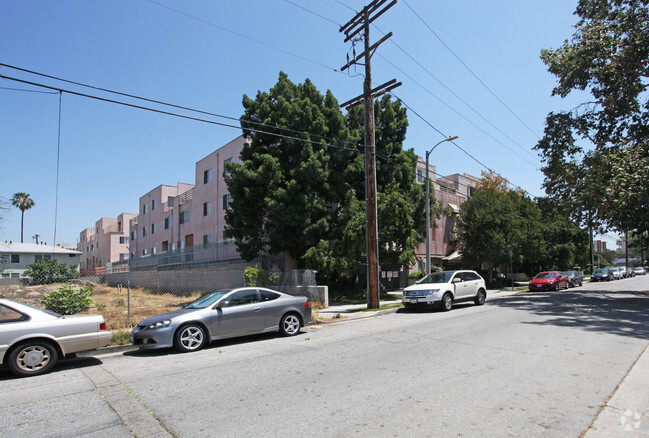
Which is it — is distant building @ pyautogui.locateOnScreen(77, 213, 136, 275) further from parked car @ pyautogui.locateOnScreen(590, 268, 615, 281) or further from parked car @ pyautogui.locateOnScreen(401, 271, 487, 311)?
parked car @ pyautogui.locateOnScreen(590, 268, 615, 281)

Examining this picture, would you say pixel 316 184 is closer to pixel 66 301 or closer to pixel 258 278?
pixel 258 278

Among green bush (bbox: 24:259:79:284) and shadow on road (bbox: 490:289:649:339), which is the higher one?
green bush (bbox: 24:259:79:284)

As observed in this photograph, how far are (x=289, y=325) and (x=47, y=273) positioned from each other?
103 ft

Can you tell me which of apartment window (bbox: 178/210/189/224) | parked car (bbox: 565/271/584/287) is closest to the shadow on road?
parked car (bbox: 565/271/584/287)

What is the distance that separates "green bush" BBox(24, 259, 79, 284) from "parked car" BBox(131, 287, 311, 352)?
3005 centimetres

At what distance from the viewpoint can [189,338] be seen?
8.63m

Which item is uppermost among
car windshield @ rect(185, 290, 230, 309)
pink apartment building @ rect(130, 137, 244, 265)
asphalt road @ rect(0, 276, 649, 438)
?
pink apartment building @ rect(130, 137, 244, 265)

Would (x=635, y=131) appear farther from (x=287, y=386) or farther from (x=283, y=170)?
(x=287, y=386)

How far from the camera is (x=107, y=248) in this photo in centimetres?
6625

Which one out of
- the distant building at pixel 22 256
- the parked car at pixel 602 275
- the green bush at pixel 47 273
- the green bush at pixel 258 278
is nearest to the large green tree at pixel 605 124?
the green bush at pixel 258 278

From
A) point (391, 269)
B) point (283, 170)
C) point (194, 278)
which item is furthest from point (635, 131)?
point (194, 278)

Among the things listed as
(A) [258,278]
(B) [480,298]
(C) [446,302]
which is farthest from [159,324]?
(B) [480,298]

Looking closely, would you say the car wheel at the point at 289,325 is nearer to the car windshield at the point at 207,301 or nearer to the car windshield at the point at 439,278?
the car windshield at the point at 207,301

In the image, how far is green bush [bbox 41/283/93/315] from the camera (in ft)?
43.3
